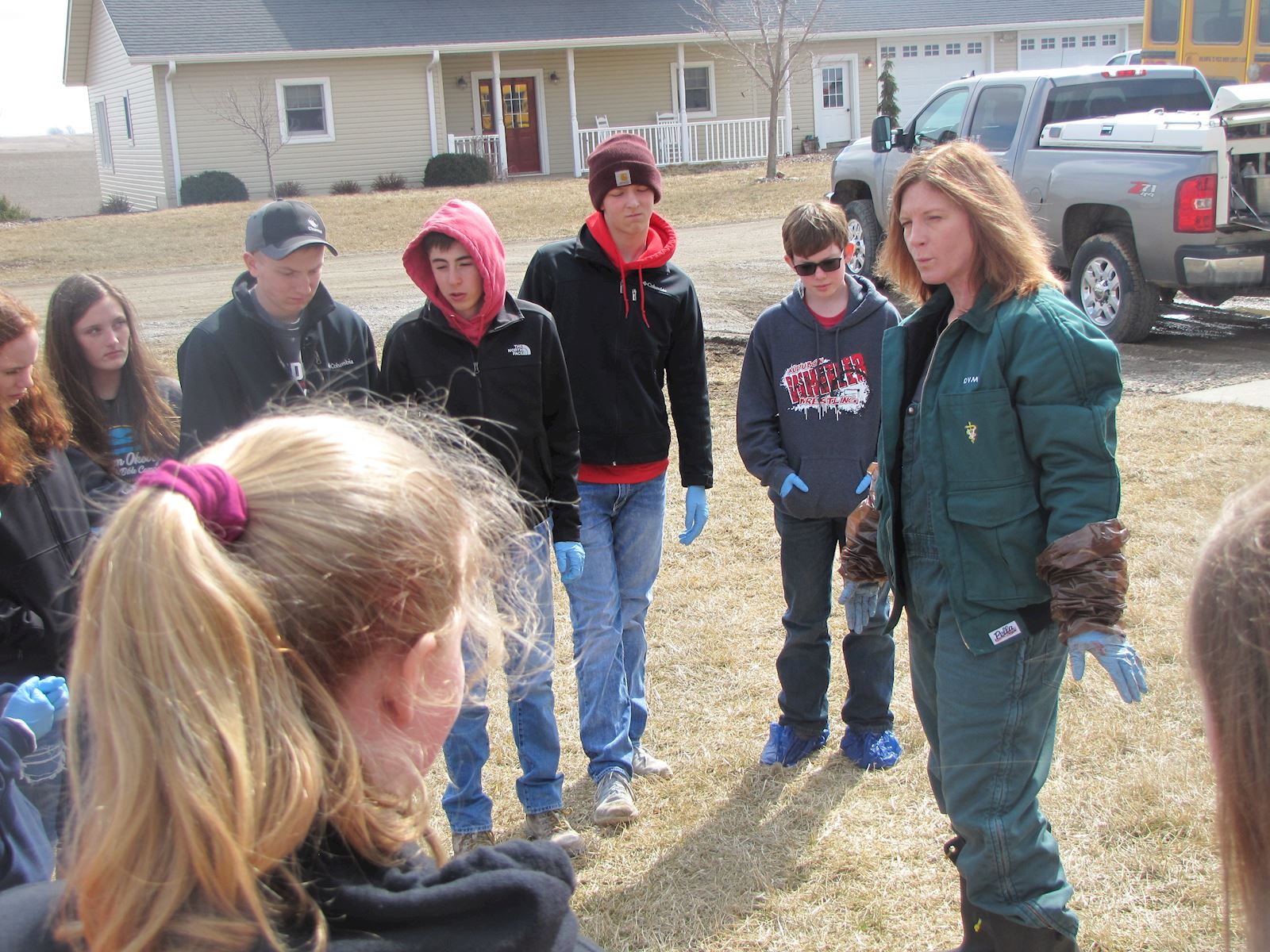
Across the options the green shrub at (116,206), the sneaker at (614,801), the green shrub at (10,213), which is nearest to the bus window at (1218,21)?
the sneaker at (614,801)

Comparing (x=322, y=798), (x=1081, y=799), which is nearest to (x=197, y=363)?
(x=322, y=798)

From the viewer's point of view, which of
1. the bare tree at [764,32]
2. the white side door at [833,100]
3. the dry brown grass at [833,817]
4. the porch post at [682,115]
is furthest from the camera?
the white side door at [833,100]

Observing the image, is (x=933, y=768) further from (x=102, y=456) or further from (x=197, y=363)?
(x=102, y=456)

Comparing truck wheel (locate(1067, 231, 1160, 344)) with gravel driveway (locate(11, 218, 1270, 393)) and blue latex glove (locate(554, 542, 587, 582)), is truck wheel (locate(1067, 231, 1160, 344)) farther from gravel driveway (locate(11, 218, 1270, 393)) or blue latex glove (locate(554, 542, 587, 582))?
blue latex glove (locate(554, 542, 587, 582))

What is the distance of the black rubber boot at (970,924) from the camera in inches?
111

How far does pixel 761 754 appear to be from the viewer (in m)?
4.20

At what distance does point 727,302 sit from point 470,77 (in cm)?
1936

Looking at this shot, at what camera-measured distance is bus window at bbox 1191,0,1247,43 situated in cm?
1339

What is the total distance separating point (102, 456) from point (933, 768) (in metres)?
2.59

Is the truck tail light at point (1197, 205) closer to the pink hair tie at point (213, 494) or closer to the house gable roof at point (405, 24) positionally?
the pink hair tie at point (213, 494)

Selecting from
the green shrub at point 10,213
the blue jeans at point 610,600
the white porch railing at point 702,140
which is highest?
the white porch railing at point 702,140

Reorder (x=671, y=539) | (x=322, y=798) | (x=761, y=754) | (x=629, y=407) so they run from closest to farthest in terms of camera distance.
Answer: (x=322, y=798)
(x=629, y=407)
(x=761, y=754)
(x=671, y=539)

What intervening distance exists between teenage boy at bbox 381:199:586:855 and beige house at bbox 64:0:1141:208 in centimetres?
2469

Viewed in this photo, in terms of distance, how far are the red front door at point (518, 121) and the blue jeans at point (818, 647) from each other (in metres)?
27.1
